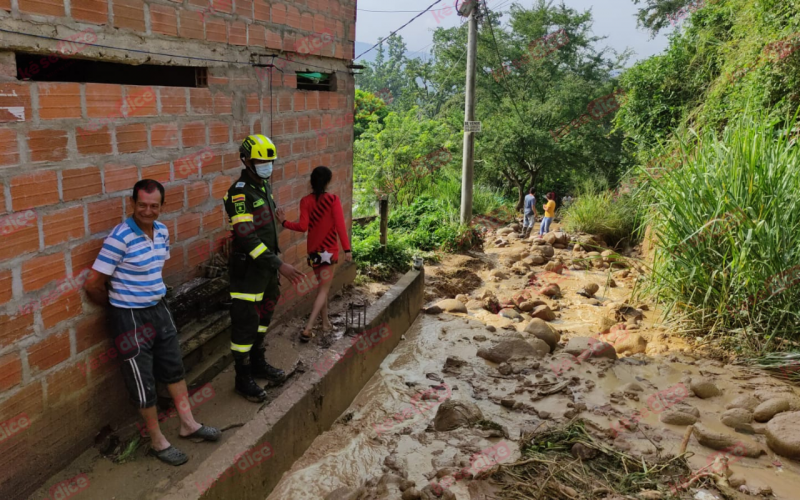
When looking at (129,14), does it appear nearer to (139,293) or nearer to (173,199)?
(173,199)

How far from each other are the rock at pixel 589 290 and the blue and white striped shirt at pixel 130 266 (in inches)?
284

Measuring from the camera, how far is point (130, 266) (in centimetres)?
294

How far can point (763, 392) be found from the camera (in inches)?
181

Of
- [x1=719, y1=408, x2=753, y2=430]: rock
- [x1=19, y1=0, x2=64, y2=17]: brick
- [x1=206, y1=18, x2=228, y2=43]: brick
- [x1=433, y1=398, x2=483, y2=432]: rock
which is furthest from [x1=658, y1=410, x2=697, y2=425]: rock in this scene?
[x1=19, y1=0, x2=64, y2=17]: brick

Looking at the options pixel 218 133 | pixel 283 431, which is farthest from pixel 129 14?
pixel 283 431

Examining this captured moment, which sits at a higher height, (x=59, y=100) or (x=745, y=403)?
(x=59, y=100)

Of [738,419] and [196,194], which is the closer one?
[196,194]

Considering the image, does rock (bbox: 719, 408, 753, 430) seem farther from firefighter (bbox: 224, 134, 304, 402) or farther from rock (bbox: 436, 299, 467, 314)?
rock (bbox: 436, 299, 467, 314)

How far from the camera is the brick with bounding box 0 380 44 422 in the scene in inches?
101

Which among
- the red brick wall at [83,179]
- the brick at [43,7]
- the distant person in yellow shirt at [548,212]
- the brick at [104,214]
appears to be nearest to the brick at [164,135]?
the red brick wall at [83,179]

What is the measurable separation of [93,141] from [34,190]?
0.45 metres

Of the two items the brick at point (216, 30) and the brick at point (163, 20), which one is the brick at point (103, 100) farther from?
the brick at point (216, 30)

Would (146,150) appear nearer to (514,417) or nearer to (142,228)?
(142,228)

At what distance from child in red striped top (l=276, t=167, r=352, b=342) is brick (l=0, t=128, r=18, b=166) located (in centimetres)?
221
